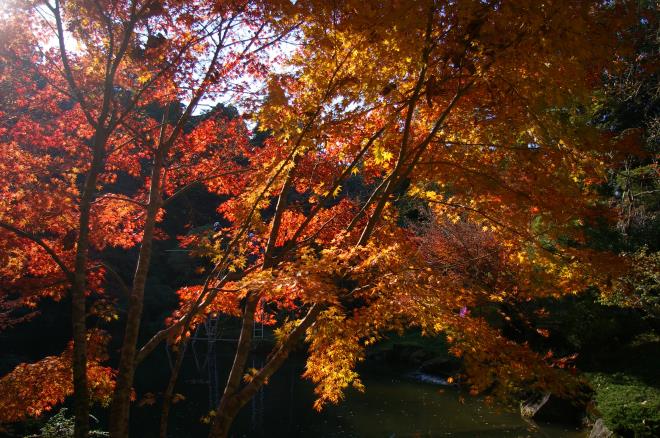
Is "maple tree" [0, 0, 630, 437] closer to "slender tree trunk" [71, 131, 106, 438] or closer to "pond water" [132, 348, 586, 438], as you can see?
"slender tree trunk" [71, 131, 106, 438]

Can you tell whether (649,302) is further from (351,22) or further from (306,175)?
(351,22)

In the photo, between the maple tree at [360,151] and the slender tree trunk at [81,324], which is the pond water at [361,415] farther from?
the slender tree trunk at [81,324]

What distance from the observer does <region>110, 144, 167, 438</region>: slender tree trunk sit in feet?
16.5

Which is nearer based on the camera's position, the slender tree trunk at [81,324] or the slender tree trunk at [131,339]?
the slender tree trunk at [81,324]

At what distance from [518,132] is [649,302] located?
26.2ft

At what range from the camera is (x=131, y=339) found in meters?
5.31

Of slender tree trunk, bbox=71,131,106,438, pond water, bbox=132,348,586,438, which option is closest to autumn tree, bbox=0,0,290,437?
slender tree trunk, bbox=71,131,106,438

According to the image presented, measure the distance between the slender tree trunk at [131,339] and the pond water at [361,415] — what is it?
23.7ft

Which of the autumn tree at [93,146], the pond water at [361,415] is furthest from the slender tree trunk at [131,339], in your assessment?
the pond water at [361,415]

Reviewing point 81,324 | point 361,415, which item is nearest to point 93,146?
point 81,324

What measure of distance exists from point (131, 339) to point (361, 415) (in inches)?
371

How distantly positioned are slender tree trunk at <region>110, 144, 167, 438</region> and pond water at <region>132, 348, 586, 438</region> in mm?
7231

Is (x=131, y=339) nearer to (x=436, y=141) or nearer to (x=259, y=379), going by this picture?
(x=259, y=379)

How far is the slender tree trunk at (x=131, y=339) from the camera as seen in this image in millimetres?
5043
